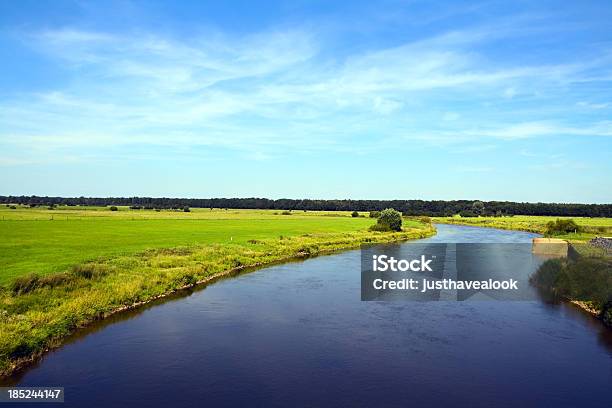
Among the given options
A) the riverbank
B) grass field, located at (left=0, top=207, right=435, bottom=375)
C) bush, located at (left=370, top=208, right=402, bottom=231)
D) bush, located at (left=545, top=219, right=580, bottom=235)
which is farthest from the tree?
the riverbank

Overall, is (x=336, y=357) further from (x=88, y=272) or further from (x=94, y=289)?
(x=88, y=272)

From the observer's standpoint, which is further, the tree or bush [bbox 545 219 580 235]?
the tree

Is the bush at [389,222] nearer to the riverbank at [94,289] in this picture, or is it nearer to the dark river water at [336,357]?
the riverbank at [94,289]

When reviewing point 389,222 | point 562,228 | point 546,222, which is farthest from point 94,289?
point 546,222

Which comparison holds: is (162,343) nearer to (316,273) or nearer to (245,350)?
(245,350)

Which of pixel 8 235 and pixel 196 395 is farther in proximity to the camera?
pixel 8 235

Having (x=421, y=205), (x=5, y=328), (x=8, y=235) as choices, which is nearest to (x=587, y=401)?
(x=5, y=328)

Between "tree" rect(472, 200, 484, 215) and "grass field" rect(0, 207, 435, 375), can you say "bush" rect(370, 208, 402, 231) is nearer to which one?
"grass field" rect(0, 207, 435, 375)
